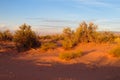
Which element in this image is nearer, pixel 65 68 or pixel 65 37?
pixel 65 68

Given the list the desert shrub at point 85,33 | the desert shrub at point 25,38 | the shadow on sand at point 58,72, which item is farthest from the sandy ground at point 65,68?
the desert shrub at point 85,33

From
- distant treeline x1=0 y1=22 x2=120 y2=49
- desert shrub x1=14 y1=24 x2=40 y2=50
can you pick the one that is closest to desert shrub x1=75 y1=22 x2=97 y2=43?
distant treeline x1=0 y1=22 x2=120 y2=49

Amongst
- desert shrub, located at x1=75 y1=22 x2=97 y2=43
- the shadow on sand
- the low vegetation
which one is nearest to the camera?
the shadow on sand

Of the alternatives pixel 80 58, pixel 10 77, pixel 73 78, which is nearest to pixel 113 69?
pixel 80 58

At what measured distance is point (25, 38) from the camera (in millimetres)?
28016

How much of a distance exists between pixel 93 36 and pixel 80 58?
10.5 m

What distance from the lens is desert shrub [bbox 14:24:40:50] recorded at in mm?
27484

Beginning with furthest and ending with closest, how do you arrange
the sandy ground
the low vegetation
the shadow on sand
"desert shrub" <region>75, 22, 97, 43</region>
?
"desert shrub" <region>75, 22, 97, 43</region> → the low vegetation → the sandy ground → the shadow on sand

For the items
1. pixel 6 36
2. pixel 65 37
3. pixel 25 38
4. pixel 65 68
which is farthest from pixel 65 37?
pixel 65 68

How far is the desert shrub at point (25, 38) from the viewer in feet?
90.2

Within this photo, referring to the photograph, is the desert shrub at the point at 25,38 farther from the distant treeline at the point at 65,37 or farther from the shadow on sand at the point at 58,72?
the shadow on sand at the point at 58,72

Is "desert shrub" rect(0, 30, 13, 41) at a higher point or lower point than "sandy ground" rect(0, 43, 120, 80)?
higher

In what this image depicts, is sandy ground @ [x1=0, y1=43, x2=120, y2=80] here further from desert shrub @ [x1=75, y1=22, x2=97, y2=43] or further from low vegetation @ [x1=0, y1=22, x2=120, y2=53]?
Answer: desert shrub @ [x1=75, y1=22, x2=97, y2=43]

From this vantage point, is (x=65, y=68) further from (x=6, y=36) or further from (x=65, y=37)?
(x=6, y=36)
